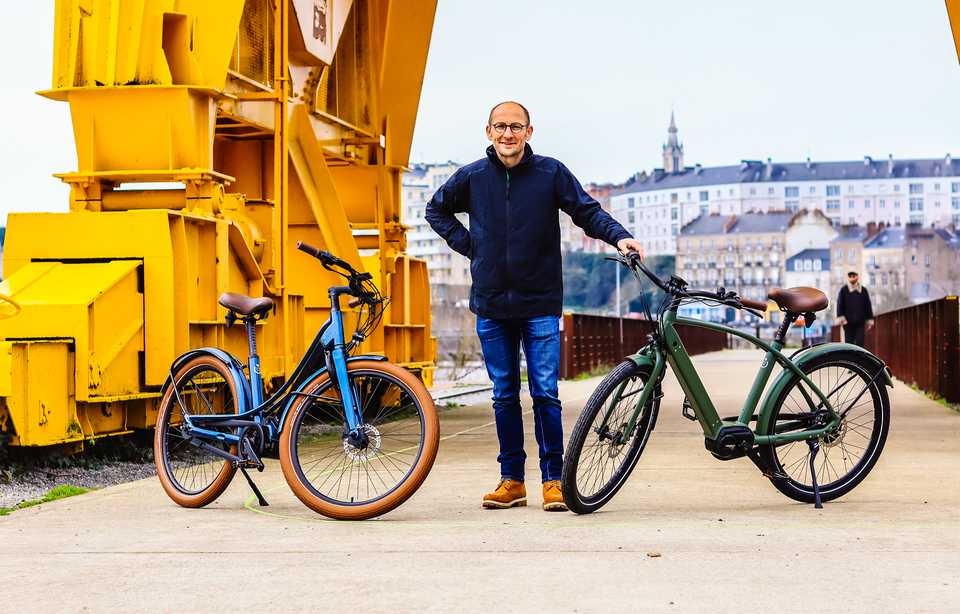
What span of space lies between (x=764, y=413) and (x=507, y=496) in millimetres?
1212

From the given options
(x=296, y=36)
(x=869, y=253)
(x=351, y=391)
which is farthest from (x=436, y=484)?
(x=869, y=253)

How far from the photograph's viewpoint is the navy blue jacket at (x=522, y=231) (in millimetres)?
5430

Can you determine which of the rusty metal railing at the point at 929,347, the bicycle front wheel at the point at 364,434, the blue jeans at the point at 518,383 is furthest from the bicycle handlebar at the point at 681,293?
the rusty metal railing at the point at 929,347

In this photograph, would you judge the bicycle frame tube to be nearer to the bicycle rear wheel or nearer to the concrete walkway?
the concrete walkway

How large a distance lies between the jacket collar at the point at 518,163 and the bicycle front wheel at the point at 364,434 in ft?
3.48

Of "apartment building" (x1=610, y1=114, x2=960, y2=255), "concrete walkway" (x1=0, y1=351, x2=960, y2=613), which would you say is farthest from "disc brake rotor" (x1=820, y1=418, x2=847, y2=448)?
"apartment building" (x1=610, y1=114, x2=960, y2=255)

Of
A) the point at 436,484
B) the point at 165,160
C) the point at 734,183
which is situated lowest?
the point at 436,484

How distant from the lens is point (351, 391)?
17.0 feet

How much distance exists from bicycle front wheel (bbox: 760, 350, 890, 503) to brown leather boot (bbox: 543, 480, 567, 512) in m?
0.94

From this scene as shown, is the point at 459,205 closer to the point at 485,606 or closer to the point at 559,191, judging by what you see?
the point at 559,191

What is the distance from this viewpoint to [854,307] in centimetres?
1652

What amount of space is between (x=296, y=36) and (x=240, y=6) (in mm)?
2345

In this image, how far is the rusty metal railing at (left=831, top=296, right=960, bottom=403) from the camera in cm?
1270

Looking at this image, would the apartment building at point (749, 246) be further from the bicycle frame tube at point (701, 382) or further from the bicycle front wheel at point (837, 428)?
the bicycle frame tube at point (701, 382)
